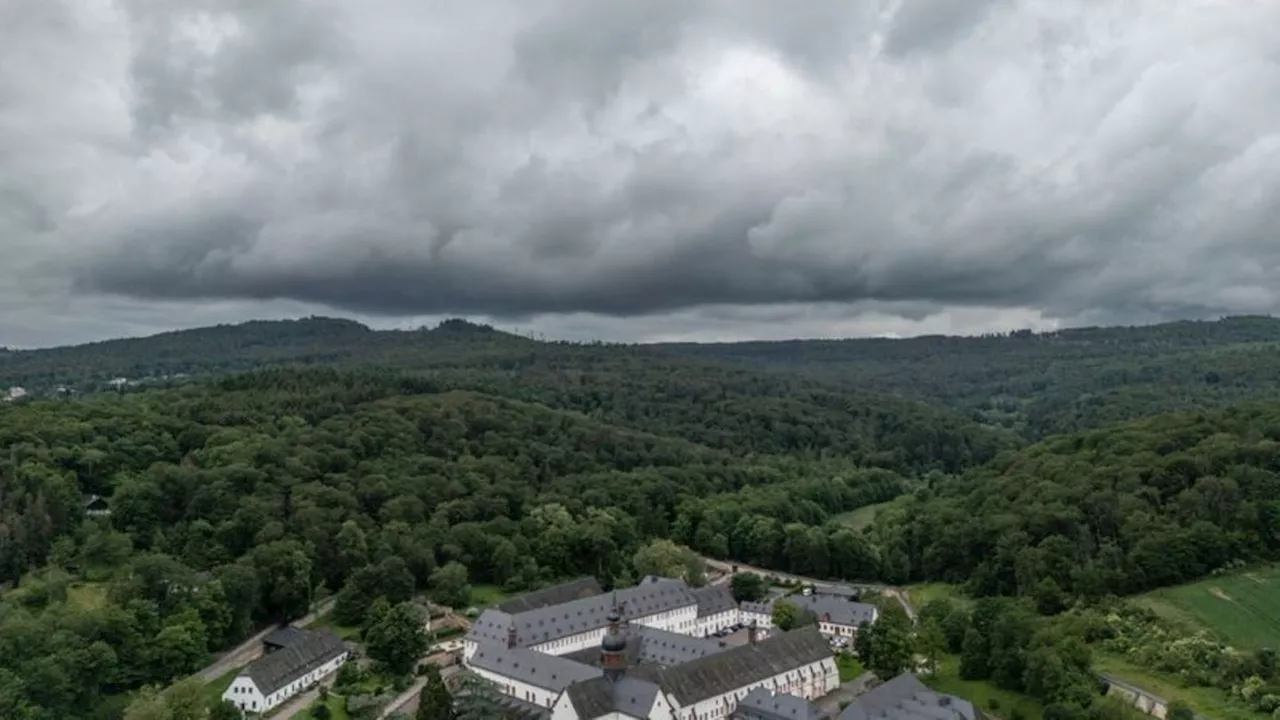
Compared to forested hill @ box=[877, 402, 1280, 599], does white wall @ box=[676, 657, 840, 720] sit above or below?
below

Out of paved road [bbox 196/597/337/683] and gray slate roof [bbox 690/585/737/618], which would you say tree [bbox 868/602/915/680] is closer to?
gray slate roof [bbox 690/585/737/618]

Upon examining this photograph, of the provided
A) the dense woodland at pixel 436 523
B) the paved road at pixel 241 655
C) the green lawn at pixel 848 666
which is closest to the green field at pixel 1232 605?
the dense woodland at pixel 436 523

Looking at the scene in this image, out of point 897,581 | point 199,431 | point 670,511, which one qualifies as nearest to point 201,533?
point 199,431

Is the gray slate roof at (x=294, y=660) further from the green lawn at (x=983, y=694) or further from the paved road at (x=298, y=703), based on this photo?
the green lawn at (x=983, y=694)

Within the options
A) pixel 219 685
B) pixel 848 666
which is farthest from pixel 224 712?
pixel 848 666

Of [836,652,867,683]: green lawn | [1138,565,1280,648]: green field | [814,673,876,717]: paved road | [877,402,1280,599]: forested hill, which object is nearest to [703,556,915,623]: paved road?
[877,402,1280,599]: forested hill

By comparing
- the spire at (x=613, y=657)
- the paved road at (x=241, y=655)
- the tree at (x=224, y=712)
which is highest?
the spire at (x=613, y=657)

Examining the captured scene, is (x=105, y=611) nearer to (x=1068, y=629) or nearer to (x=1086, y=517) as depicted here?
(x=1068, y=629)

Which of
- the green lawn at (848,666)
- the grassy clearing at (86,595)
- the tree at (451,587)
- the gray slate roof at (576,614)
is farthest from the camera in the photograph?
the tree at (451,587)
